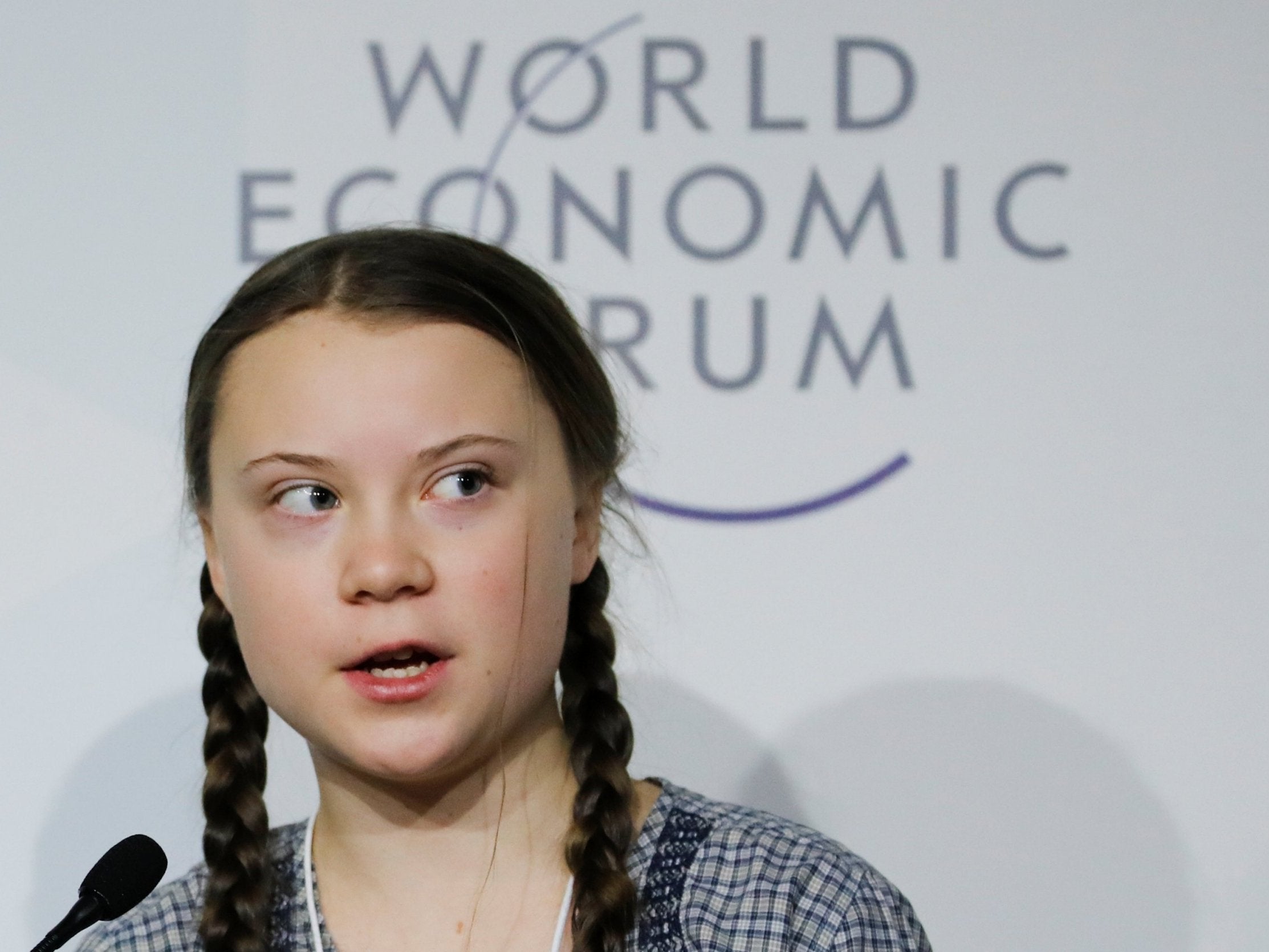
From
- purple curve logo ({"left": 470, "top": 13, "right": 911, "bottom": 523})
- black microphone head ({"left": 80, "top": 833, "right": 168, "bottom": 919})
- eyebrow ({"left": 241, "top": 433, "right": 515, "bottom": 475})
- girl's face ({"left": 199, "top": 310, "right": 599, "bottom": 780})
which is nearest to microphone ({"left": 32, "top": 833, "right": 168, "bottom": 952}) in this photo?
black microphone head ({"left": 80, "top": 833, "right": 168, "bottom": 919})

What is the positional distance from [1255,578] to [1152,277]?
33cm

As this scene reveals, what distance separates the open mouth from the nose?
4 centimetres

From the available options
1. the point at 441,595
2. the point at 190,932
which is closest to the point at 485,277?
the point at 441,595

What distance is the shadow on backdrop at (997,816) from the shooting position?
1.74 m

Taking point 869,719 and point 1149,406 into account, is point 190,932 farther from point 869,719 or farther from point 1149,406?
point 1149,406

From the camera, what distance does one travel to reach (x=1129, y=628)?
175 centimetres

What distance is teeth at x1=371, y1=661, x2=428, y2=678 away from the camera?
3.69ft

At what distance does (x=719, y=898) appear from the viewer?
1229 millimetres

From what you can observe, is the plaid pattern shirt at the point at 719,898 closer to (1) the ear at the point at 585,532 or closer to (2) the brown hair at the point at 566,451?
(2) the brown hair at the point at 566,451

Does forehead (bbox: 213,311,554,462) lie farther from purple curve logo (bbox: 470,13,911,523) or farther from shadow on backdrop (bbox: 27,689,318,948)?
shadow on backdrop (bbox: 27,689,318,948)

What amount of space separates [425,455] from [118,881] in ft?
1.08

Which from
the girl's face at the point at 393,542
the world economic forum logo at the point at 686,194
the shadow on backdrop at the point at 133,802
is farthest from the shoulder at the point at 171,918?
the world economic forum logo at the point at 686,194

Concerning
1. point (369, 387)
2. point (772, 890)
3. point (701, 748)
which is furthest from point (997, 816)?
point (369, 387)

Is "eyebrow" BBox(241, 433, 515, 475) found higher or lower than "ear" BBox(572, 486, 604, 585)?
higher
